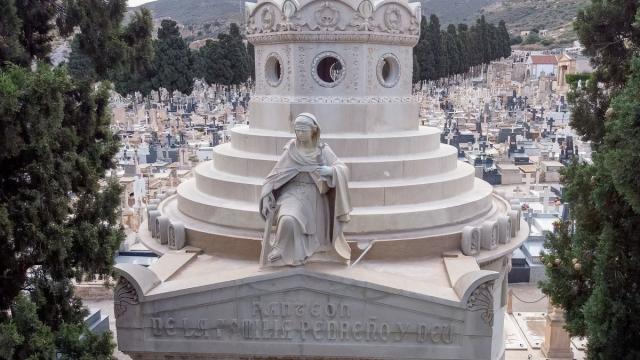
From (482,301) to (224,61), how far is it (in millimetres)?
47684

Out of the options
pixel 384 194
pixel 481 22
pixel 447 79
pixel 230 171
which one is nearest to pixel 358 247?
pixel 384 194

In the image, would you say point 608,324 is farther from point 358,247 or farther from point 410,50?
point 410,50

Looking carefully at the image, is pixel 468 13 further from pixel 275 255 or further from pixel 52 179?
pixel 52 179

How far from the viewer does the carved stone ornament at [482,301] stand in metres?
7.09

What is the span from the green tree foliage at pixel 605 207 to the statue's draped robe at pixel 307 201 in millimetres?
2974

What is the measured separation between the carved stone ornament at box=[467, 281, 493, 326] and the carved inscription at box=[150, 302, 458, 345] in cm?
37

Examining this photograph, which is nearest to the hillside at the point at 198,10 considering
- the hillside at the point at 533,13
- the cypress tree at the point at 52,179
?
the hillside at the point at 533,13

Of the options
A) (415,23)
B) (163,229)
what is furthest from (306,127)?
(415,23)

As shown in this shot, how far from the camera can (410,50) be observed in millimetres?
10805

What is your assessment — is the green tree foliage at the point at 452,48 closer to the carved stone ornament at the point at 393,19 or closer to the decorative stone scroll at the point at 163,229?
the carved stone ornament at the point at 393,19

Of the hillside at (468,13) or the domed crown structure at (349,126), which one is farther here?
the hillside at (468,13)

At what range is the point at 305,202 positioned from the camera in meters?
7.35

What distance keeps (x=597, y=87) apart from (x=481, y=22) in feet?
201

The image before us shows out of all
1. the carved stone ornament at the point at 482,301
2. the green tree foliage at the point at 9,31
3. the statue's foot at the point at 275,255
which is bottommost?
the carved stone ornament at the point at 482,301
